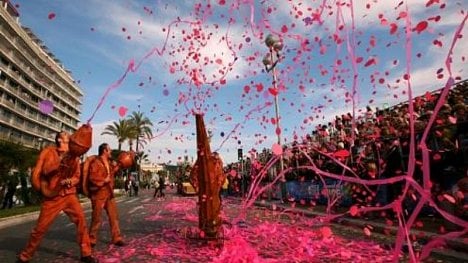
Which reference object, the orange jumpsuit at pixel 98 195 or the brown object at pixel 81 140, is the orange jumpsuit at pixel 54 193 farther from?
the orange jumpsuit at pixel 98 195

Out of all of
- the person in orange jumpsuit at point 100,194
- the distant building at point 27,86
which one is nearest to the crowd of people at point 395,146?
the person in orange jumpsuit at point 100,194

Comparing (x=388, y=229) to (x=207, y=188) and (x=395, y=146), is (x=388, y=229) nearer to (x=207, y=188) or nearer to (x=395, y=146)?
(x=395, y=146)

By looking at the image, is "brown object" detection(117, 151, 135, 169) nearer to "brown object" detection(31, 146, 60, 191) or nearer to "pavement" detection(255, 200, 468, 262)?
"brown object" detection(31, 146, 60, 191)

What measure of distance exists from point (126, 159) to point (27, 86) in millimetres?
78520

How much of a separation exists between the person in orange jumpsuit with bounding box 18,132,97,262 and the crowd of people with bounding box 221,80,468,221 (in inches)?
210

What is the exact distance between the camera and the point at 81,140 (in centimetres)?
698

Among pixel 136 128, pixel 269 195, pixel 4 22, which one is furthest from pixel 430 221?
pixel 4 22

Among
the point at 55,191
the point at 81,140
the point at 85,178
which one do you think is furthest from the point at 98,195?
the point at 81,140

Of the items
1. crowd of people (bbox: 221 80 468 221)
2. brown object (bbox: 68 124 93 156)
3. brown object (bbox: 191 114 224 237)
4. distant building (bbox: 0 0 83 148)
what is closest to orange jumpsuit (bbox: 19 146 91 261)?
brown object (bbox: 68 124 93 156)

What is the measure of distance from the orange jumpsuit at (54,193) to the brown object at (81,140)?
25cm

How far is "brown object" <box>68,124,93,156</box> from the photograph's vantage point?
6.97 m

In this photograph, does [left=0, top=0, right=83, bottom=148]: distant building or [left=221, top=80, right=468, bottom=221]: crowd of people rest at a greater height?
[left=0, top=0, right=83, bottom=148]: distant building

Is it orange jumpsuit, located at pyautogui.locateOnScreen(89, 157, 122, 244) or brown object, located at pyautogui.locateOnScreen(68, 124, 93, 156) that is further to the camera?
orange jumpsuit, located at pyautogui.locateOnScreen(89, 157, 122, 244)

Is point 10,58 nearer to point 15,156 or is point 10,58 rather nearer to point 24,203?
point 15,156
